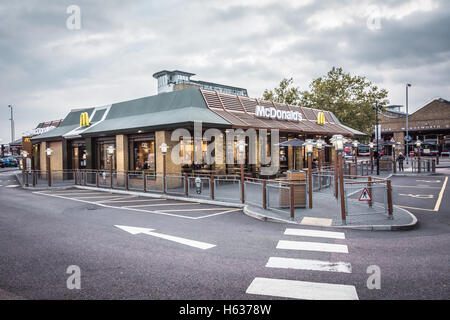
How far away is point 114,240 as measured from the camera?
744cm

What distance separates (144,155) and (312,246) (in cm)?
1512

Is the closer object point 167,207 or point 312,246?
point 312,246

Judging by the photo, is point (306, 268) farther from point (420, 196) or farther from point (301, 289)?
point (420, 196)

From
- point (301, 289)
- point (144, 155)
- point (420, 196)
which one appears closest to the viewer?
point (301, 289)

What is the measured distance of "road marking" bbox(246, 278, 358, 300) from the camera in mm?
4420

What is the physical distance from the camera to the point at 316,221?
920 cm

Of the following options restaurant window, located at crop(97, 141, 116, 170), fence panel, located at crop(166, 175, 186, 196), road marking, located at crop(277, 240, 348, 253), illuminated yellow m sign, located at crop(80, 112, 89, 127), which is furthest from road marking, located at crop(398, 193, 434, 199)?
illuminated yellow m sign, located at crop(80, 112, 89, 127)

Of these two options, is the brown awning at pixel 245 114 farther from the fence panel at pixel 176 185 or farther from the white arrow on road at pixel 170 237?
the white arrow on road at pixel 170 237

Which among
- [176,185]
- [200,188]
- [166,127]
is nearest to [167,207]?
[200,188]

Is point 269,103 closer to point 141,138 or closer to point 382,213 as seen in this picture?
point 141,138

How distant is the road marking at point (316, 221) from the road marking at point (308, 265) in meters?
3.12

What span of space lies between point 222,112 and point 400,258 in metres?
14.6

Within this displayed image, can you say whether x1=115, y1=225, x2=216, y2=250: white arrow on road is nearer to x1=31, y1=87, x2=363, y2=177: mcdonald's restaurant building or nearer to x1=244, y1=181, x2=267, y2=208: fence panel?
x1=244, y1=181, x2=267, y2=208: fence panel
